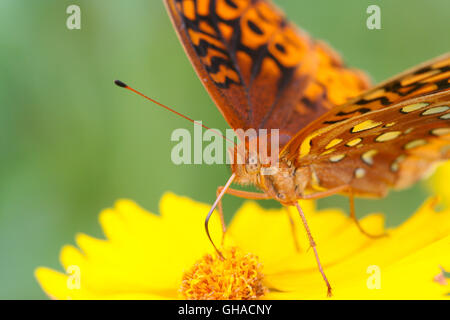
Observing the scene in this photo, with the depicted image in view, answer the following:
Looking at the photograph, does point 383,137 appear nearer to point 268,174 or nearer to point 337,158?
Answer: point 337,158

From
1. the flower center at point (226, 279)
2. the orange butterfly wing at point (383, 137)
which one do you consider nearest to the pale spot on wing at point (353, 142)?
the orange butterfly wing at point (383, 137)

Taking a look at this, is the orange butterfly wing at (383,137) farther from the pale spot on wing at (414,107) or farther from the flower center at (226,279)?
the flower center at (226,279)

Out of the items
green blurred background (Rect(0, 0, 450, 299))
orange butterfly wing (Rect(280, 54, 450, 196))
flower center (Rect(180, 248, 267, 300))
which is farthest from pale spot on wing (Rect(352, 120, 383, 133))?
green blurred background (Rect(0, 0, 450, 299))

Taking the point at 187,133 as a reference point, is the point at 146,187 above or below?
below

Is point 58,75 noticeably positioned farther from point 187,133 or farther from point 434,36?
point 434,36

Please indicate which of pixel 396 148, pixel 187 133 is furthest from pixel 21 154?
pixel 396 148

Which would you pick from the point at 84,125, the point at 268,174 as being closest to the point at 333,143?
the point at 268,174
